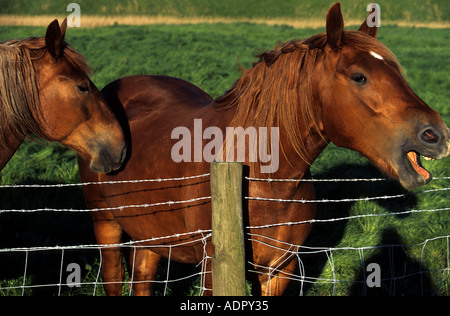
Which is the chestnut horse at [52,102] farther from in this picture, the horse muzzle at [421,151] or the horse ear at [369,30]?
the horse muzzle at [421,151]

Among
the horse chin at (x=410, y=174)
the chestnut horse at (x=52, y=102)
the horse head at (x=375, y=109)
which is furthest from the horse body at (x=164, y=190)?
the horse chin at (x=410, y=174)

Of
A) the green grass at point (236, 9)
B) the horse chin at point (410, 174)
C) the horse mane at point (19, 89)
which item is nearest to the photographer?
the horse chin at point (410, 174)

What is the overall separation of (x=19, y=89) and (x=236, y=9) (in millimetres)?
35429

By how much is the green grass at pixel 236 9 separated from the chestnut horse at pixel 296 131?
86.5ft

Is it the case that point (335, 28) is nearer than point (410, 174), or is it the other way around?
point (410, 174)

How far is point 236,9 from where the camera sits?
37156mm

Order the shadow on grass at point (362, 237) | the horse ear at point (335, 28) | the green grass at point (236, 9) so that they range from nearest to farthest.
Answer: the horse ear at point (335, 28) < the shadow on grass at point (362, 237) < the green grass at point (236, 9)

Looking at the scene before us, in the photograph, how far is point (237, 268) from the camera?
255cm

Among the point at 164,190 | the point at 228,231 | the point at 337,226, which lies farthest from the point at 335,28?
the point at 337,226

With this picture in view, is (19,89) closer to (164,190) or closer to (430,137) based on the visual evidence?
(164,190)

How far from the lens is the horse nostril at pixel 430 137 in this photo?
8.55 ft

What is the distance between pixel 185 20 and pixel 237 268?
29.3 m

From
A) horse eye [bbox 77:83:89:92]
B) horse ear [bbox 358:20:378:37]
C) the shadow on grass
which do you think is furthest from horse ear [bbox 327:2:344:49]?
the shadow on grass

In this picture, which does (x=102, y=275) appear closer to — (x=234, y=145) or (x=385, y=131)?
(x=234, y=145)
